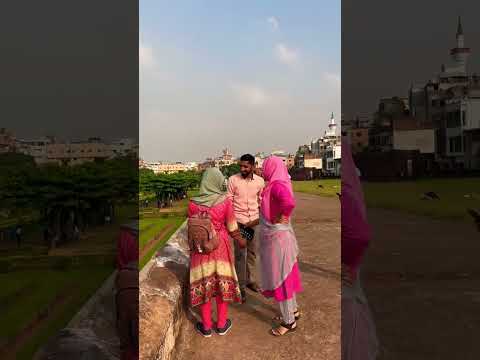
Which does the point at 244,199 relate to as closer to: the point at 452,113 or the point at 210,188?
the point at 210,188

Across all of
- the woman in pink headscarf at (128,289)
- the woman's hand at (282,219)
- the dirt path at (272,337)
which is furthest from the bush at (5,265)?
the woman in pink headscarf at (128,289)

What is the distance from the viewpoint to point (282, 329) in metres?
2.64

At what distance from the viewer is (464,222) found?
11.0 m

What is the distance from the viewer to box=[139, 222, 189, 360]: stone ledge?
6.51 ft

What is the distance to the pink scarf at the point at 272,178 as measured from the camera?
257 cm

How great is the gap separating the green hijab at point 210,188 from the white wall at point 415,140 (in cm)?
3658

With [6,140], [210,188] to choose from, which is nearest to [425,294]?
[210,188]

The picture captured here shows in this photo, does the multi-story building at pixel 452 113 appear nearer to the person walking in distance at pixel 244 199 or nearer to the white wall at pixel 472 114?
the white wall at pixel 472 114

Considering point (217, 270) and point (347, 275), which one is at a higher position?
point (347, 275)

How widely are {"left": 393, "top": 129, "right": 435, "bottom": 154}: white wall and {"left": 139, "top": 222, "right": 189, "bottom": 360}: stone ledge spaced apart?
36.3 metres

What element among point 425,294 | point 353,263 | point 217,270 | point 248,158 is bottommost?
point 425,294

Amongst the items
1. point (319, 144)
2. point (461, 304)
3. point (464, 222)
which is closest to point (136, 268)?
point (461, 304)

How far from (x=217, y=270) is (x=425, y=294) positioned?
286 cm

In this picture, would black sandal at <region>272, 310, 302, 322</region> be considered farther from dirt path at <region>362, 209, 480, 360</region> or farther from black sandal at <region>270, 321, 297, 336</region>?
dirt path at <region>362, 209, 480, 360</region>
